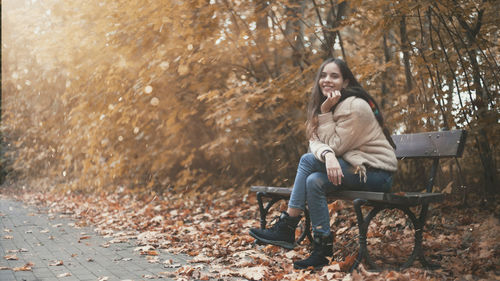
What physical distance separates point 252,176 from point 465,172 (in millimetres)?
3872

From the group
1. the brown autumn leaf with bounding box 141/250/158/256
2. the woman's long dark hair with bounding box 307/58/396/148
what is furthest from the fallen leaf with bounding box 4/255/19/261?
the woman's long dark hair with bounding box 307/58/396/148

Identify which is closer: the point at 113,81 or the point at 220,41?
the point at 220,41

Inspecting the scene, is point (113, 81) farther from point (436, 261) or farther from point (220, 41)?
point (436, 261)

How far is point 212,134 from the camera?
30.3 ft

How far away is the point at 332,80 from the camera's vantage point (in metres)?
4.10

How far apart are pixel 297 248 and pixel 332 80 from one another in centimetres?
177

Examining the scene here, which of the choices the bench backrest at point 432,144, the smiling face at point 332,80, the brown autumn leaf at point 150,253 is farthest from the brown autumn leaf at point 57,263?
the bench backrest at point 432,144

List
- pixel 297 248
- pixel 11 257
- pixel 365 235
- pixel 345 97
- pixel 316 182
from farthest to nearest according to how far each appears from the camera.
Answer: pixel 297 248 → pixel 11 257 → pixel 345 97 → pixel 316 182 → pixel 365 235

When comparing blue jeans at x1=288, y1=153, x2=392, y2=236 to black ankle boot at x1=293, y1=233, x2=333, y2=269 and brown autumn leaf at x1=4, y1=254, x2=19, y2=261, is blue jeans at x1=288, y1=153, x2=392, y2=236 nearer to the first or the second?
black ankle boot at x1=293, y1=233, x2=333, y2=269

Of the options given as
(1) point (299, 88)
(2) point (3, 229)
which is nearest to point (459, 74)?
(1) point (299, 88)

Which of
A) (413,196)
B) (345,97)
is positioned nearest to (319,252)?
(413,196)

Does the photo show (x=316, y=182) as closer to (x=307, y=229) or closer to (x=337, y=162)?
(x=337, y=162)

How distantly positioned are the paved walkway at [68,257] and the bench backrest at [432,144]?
7.52ft

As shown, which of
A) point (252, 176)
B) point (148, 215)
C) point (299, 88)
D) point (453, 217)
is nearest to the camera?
point (453, 217)
